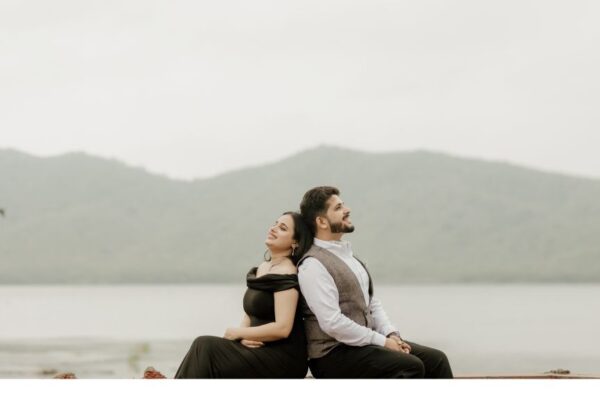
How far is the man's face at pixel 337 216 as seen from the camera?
385 centimetres

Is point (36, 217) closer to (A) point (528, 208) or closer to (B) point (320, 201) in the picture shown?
(A) point (528, 208)

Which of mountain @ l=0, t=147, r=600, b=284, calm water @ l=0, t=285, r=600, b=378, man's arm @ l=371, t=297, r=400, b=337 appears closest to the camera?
man's arm @ l=371, t=297, r=400, b=337

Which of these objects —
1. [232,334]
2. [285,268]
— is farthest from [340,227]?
[232,334]

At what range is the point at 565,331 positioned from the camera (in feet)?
136

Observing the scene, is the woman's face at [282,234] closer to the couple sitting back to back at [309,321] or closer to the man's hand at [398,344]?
the couple sitting back to back at [309,321]

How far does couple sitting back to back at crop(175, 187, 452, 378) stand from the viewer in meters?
3.74

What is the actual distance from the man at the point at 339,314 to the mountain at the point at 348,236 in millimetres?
84967

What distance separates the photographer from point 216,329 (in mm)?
39531

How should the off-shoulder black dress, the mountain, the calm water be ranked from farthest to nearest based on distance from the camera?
the mountain < the calm water < the off-shoulder black dress

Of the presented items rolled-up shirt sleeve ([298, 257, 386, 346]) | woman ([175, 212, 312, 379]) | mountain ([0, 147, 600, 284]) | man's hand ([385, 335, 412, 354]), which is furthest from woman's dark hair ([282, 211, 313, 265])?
mountain ([0, 147, 600, 284])

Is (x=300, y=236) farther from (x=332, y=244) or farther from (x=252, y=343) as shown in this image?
(x=252, y=343)

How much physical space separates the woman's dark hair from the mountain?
85.0 metres

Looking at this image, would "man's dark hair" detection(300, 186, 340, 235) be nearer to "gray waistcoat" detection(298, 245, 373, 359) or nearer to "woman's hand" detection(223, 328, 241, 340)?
"gray waistcoat" detection(298, 245, 373, 359)
